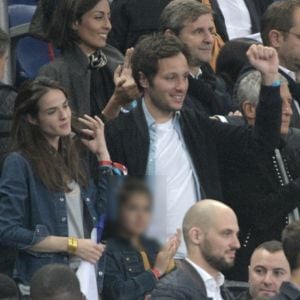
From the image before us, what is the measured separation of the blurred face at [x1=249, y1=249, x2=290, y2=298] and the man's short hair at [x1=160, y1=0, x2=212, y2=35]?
1952 mm

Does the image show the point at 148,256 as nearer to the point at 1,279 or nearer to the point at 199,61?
the point at 1,279

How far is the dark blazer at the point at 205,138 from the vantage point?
10.3 meters

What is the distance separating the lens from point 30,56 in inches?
495

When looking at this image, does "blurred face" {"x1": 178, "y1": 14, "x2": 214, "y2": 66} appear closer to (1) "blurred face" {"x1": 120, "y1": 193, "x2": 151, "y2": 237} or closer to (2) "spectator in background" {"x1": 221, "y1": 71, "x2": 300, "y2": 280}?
(2) "spectator in background" {"x1": 221, "y1": 71, "x2": 300, "y2": 280}

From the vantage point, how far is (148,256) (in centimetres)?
1008

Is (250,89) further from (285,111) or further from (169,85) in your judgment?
(169,85)

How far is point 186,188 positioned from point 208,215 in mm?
862

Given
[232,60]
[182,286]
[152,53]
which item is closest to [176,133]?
[152,53]

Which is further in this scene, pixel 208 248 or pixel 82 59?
pixel 82 59

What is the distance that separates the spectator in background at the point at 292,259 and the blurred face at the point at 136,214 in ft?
2.72

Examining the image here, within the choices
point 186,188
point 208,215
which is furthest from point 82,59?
point 208,215

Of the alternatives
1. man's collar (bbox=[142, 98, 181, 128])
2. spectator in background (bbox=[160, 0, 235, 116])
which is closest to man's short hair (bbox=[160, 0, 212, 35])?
spectator in background (bbox=[160, 0, 235, 116])

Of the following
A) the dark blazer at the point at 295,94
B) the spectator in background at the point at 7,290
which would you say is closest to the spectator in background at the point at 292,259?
the spectator in background at the point at 7,290

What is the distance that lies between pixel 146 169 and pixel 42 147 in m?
0.74
